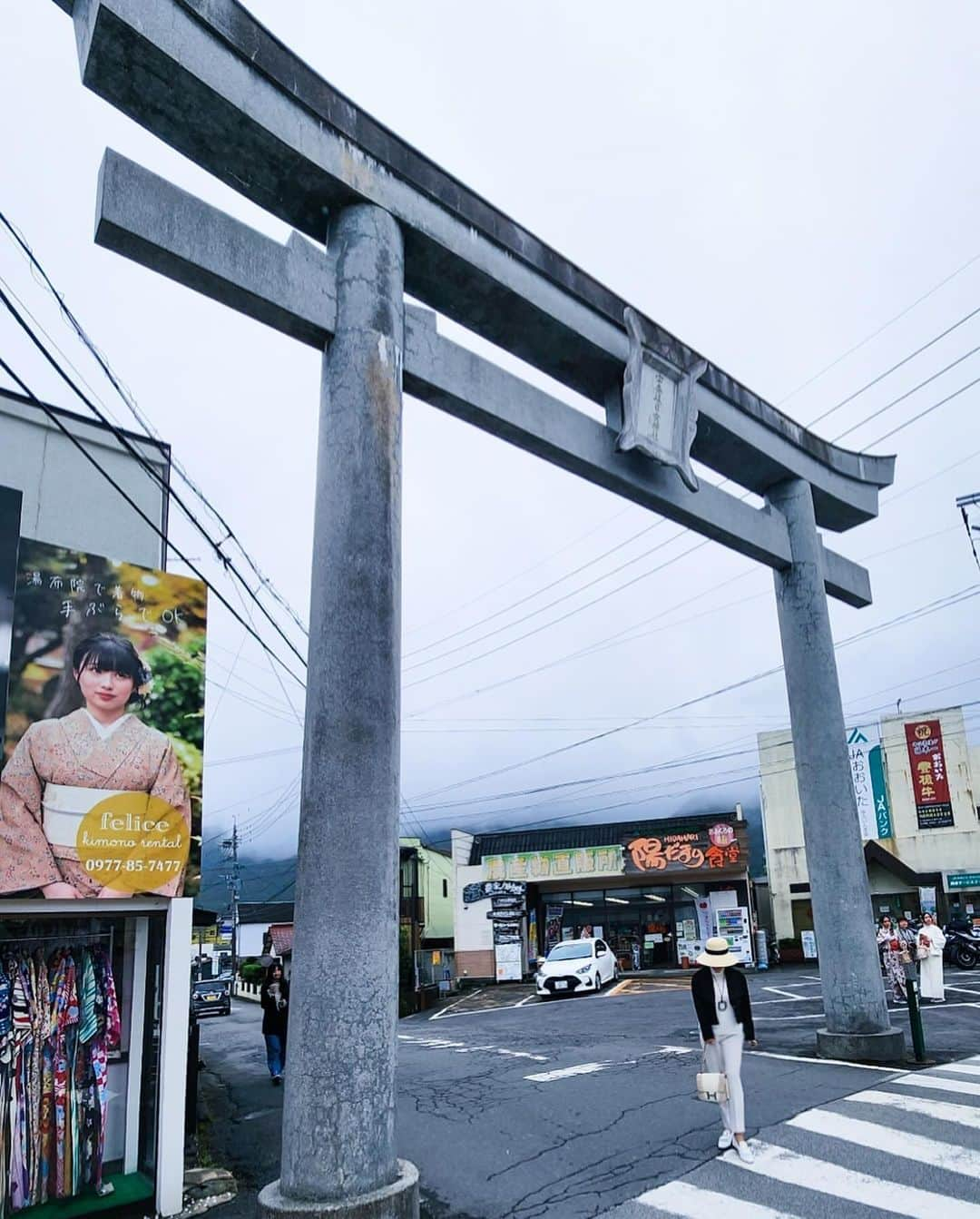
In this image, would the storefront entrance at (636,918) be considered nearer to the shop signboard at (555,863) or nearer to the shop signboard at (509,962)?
the shop signboard at (555,863)

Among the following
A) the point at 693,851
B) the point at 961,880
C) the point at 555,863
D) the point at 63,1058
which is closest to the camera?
the point at 63,1058

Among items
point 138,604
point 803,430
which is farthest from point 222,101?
point 803,430

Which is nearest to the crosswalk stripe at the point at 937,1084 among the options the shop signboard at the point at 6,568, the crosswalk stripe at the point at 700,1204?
the crosswalk stripe at the point at 700,1204

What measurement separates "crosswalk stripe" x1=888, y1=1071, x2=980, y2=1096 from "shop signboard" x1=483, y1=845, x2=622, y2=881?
24.5m

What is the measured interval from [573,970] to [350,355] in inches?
920

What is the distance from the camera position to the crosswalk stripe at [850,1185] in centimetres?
604

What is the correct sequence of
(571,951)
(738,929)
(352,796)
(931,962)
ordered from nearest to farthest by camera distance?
(352,796)
(931,962)
(571,951)
(738,929)

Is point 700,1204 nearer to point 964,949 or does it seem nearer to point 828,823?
point 828,823

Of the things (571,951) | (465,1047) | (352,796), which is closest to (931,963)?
(465,1047)

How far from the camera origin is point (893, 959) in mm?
18234

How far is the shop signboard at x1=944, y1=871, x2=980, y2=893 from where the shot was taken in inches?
1228

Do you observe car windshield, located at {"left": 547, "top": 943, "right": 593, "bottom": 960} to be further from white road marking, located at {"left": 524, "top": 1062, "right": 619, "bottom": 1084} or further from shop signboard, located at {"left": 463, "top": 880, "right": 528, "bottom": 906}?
white road marking, located at {"left": 524, "top": 1062, "right": 619, "bottom": 1084}

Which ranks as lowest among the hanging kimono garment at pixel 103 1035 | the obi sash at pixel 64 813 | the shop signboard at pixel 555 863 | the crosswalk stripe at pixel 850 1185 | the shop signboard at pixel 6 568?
the crosswalk stripe at pixel 850 1185

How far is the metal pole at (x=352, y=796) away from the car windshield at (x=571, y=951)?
74.2ft
